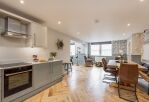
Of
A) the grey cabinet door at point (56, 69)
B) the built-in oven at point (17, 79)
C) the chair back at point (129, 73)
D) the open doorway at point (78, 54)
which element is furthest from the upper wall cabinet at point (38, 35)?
the open doorway at point (78, 54)

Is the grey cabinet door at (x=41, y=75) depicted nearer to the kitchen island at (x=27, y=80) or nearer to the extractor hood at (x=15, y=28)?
the kitchen island at (x=27, y=80)

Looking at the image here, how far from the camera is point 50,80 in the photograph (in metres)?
4.01

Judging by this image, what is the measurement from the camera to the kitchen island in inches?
94.3

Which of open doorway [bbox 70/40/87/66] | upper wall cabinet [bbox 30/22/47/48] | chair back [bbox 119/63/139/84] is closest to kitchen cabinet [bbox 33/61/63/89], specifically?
upper wall cabinet [bbox 30/22/47/48]

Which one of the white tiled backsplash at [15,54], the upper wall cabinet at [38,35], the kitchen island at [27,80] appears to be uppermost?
the upper wall cabinet at [38,35]

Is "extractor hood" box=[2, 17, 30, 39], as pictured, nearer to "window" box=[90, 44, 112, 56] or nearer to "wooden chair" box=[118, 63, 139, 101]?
"wooden chair" box=[118, 63, 139, 101]

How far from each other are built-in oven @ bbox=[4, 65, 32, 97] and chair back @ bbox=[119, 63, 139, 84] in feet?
8.60

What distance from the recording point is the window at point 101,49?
1091 cm

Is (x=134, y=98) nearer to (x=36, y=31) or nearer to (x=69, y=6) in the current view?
(x=69, y=6)

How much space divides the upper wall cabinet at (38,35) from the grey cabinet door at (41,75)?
2.46 ft

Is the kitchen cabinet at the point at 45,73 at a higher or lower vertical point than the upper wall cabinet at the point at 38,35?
lower

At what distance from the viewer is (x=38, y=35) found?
381 cm

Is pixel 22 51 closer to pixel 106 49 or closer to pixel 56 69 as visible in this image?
pixel 56 69

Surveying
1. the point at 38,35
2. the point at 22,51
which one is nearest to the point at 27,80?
the point at 22,51
